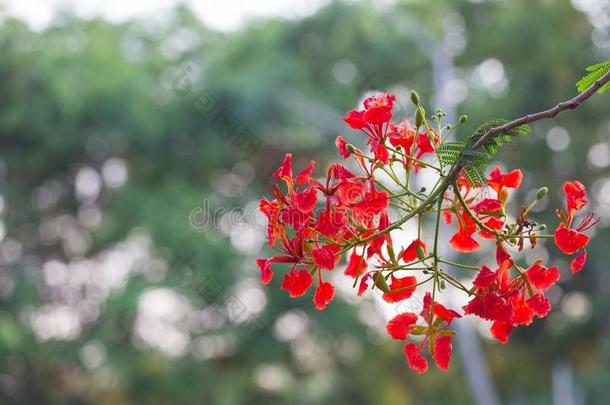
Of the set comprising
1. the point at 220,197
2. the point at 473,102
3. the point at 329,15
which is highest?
the point at 329,15

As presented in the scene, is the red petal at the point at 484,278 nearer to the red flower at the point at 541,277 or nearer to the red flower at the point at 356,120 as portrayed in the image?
the red flower at the point at 541,277

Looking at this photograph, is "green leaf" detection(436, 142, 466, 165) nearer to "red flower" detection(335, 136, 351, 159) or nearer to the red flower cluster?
the red flower cluster

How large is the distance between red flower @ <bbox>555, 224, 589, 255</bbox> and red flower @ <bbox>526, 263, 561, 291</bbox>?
0.10 ft

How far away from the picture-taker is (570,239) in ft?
2.98

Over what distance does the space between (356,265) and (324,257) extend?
0.27ft

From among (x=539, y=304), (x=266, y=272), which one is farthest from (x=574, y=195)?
(x=266, y=272)

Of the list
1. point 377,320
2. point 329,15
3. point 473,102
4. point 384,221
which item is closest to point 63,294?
point 377,320

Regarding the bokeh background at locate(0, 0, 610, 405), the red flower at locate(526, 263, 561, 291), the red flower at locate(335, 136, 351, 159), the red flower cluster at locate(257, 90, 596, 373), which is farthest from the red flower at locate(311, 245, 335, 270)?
the bokeh background at locate(0, 0, 610, 405)

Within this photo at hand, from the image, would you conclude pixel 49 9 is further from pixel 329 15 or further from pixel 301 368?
pixel 301 368

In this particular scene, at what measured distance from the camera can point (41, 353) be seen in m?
8.32

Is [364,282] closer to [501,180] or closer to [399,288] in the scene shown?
[399,288]

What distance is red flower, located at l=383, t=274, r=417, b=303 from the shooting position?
0.94 meters

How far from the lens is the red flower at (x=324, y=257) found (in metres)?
0.90

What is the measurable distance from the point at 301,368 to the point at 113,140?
11.9ft
